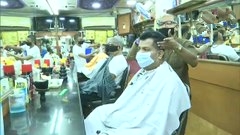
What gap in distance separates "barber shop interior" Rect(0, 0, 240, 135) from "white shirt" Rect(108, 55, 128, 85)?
0.5 inches

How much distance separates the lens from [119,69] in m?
3.06

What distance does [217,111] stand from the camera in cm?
313

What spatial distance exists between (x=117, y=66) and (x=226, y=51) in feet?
4.27

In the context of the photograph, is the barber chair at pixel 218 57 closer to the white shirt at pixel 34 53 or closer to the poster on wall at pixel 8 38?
the white shirt at pixel 34 53

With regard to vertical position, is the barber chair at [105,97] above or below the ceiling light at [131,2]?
below

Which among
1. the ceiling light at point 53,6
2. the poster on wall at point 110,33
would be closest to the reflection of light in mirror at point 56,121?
the ceiling light at point 53,6

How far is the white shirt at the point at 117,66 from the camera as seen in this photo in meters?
3.06

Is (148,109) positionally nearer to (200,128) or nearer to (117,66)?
(117,66)

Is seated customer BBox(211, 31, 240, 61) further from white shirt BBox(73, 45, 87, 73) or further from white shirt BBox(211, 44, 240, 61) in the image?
white shirt BBox(73, 45, 87, 73)

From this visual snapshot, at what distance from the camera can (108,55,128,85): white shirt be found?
3061 mm

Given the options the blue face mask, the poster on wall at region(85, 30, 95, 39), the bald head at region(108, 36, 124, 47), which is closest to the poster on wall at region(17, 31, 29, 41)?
the blue face mask

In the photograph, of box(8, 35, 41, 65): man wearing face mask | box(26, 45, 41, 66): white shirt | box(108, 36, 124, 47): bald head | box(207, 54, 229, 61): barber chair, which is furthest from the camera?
box(108, 36, 124, 47): bald head

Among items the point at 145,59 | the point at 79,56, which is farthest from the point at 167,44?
the point at 79,56

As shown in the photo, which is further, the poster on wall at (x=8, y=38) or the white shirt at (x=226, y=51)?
the white shirt at (x=226, y=51)
